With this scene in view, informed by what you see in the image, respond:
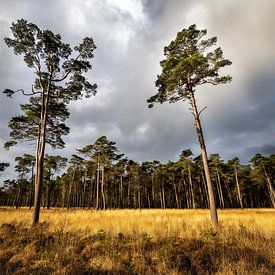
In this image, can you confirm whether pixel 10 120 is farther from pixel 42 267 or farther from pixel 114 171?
pixel 114 171

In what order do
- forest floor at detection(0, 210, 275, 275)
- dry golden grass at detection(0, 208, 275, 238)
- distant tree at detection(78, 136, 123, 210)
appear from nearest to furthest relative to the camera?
forest floor at detection(0, 210, 275, 275), dry golden grass at detection(0, 208, 275, 238), distant tree at detection(78, 136, 123, 210)

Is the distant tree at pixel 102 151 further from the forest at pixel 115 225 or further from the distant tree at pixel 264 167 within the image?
the distant tree at pixel 264 167

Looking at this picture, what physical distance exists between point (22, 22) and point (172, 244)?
13.4 metres

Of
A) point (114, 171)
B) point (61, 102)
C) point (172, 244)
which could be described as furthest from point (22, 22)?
point (114, 171)

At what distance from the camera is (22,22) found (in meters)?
10.5

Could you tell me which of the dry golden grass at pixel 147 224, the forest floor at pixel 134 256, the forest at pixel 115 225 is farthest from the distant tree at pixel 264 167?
the forest floor at pixel 134 256

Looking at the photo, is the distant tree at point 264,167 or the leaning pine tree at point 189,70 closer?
the leaning pine tree at point 189,70

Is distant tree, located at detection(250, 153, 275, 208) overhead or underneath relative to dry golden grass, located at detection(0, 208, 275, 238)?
overhead

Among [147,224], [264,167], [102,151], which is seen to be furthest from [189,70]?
[264,167]

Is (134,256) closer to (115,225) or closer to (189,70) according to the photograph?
(115,225)

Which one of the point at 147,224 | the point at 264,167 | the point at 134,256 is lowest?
the point at 134,256

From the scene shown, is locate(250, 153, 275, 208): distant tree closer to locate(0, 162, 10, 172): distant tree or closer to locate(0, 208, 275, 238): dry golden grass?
locate(0, 208, 275, 238): dry golden grass

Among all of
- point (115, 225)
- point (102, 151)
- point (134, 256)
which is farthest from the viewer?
point (102, 151)

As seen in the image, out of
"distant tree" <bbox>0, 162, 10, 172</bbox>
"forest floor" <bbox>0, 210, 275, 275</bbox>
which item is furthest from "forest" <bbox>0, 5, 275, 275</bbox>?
"distant tree" <bbox>0, 162, 10, 172</bbox>
